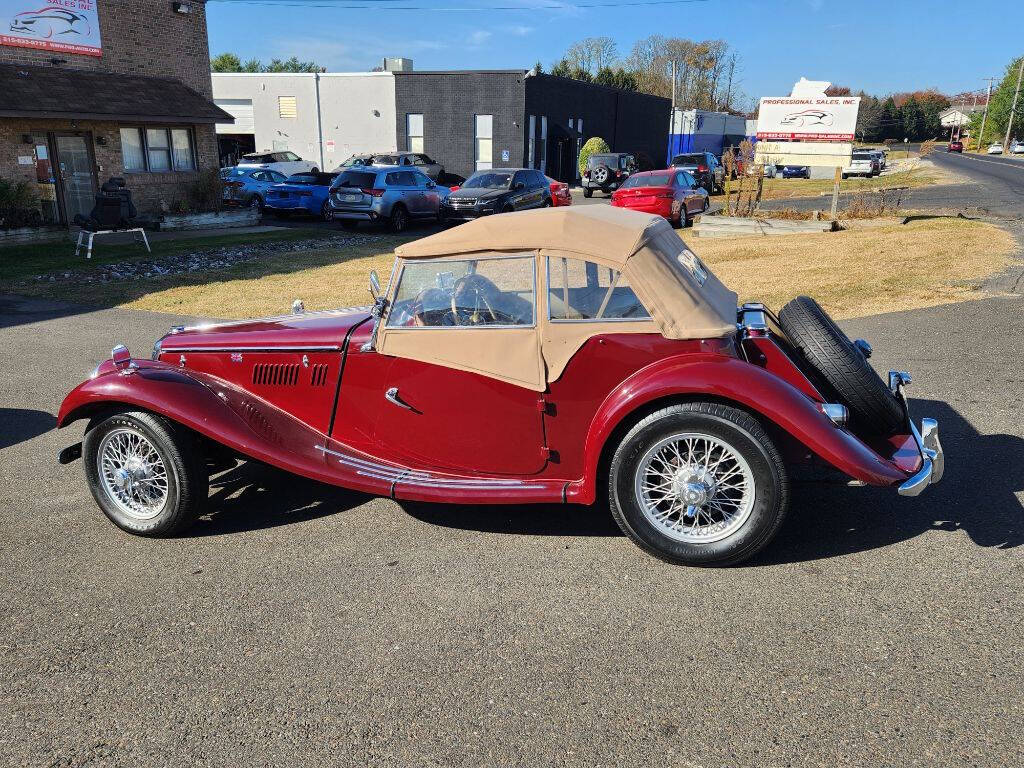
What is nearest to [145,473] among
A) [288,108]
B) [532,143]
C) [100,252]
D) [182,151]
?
[100,252]

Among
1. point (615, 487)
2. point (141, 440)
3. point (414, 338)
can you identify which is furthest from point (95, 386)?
point (615, 487)

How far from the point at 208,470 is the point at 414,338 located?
150 centimetres

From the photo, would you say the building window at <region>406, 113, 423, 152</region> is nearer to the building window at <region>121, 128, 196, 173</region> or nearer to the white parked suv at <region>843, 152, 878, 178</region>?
the building window at <region>121, 128, 196, 173</region>

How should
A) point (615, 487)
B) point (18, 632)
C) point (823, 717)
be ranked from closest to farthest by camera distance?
1. point (823, 717)
2. point (18, 632)
3. point (615, 487)

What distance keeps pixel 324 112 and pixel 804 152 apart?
26.2 metres

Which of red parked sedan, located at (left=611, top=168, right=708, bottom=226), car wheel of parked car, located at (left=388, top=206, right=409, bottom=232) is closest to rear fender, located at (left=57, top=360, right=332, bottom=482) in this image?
red parked sedan, located at (left=611, top=168, right=708, bottom=226)

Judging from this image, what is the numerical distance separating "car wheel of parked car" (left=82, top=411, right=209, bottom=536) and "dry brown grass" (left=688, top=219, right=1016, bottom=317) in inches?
329

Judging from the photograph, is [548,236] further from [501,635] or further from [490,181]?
[490,181]

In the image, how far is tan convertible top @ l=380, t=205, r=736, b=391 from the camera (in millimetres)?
4160

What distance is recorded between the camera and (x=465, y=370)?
14.1 ft

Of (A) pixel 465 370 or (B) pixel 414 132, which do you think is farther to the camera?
(B) pixel 414 132

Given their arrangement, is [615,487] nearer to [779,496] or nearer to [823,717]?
[779,496]

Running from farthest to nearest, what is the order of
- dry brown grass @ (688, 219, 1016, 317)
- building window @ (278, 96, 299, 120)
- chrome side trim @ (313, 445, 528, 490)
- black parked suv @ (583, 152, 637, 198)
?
building window @ (278, 96, 299, 120)
black parked suv @ (583, 152, 637, 198)
dry brown grass @ (688, 219, 1016, 317)
chrome side trim @ (313, 445, 528, 490)

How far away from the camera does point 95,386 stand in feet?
15.0
